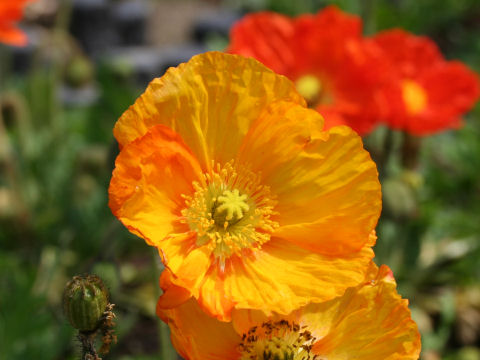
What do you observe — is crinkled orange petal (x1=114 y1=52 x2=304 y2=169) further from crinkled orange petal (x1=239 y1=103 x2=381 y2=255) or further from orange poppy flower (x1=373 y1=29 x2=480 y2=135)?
orange poppy flower (x1=373 y1=29 x2=480 y2=135)

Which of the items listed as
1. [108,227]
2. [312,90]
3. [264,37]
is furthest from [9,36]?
[312,90]

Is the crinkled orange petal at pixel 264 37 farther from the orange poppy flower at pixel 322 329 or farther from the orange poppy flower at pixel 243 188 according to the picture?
the orange poppy flower at pixel 322 329

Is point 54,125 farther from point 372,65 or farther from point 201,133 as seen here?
point 201,133

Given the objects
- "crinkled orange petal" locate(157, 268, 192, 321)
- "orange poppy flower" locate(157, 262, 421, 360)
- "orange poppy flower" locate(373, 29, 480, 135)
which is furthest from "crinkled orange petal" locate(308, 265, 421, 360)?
"orange poppy flower" locate(373, 29, 480, 135)

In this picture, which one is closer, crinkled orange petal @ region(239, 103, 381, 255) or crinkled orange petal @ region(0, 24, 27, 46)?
crinkled orange petal @ region(239, 103, 381, 255)

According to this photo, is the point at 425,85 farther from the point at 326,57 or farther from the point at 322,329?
the point at 322,329

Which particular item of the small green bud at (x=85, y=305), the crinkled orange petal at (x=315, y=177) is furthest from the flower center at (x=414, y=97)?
the small green bud at (x=85, y=305)
